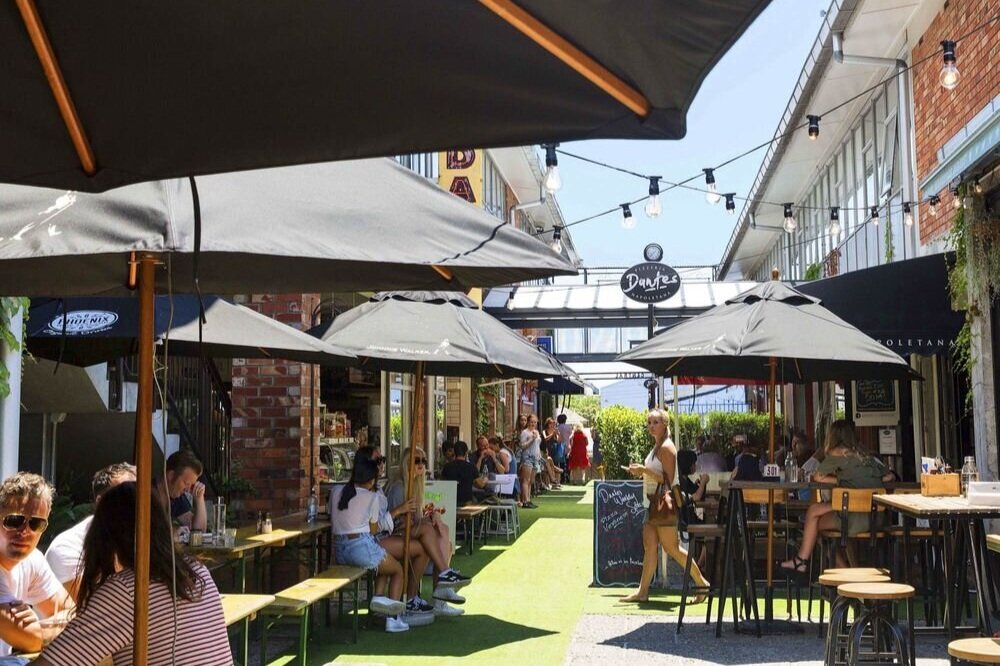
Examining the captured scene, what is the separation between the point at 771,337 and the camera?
342 inches

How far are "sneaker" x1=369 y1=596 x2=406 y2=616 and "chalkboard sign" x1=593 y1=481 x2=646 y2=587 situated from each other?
2656mm

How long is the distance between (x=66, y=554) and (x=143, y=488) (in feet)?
7.95

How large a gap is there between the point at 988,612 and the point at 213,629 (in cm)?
510

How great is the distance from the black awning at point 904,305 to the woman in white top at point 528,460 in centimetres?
1190

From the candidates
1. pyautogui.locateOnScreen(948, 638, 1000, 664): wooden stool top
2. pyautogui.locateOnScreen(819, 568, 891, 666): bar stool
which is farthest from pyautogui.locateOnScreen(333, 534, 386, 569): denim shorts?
pyautogui.locateOnScreen(948, 638, 1000, 664): wooden stool top

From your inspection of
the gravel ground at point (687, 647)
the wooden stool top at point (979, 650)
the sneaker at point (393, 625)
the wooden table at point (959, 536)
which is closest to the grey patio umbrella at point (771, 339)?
the gravel ground at point (687, 647)

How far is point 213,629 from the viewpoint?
11.9ft

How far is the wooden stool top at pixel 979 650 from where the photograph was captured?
441 centimetres

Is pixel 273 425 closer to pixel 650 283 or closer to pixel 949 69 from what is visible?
pixel 949 69

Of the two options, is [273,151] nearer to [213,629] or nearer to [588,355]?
[213,629]

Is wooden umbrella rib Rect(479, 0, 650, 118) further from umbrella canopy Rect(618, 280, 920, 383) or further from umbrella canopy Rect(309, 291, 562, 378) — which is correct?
umbrella canopy Rect(309, 291, 562, 378)

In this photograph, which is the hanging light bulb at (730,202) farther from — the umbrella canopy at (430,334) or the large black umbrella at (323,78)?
the large black umbrella at (323,78)

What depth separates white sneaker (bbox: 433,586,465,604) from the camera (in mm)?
9852

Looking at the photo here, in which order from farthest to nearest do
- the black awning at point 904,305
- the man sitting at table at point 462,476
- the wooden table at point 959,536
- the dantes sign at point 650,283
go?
the dantes sign at point 650,283, the man sitting at table at point 462,476, the black awning at point 904,305, the wooden table at point 959,536
